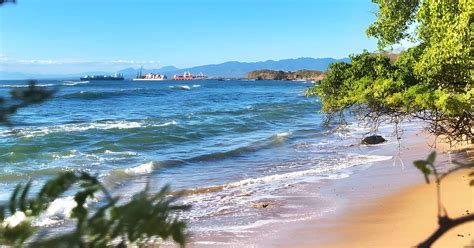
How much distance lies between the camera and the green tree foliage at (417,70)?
748 cm

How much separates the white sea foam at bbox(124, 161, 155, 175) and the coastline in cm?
569

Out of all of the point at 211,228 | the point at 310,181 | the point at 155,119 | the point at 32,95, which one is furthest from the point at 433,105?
the point at 155,119

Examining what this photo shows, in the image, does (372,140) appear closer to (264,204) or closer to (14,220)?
(264,204)

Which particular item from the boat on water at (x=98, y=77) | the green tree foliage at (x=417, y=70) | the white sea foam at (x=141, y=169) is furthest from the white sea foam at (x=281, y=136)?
the boat on water at (x=98, y=77)

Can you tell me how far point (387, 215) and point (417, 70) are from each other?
8.56 ft

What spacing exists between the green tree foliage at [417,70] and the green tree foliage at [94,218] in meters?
6.48

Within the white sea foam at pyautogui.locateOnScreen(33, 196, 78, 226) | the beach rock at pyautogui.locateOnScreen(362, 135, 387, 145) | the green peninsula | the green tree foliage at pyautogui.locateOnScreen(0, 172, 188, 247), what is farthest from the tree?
the green peninsula

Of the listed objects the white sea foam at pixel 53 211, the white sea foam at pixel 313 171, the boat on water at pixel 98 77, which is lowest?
the boat on water at pixel 98 77

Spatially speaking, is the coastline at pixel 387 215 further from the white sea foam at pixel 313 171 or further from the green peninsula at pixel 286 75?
Result: the green peninsula at pixel 286 75

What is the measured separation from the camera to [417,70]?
9094 mm

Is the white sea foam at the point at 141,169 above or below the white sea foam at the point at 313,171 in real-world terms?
below

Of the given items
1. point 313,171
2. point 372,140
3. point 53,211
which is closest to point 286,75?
point 372,140

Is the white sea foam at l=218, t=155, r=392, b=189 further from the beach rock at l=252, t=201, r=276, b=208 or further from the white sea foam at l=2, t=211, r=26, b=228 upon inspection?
the white sea foam at l=2, t=211, r=26, b=228

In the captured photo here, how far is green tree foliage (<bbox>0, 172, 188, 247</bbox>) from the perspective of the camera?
3.54 feet
